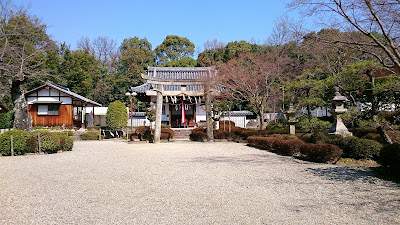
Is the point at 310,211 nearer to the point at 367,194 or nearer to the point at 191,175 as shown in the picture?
the point at 367,194

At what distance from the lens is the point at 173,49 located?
151ft

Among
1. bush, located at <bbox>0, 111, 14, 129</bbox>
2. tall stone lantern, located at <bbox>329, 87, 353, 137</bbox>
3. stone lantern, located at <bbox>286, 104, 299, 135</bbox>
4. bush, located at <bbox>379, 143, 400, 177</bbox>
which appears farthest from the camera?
bush, located at <bbox>0, 111, 14, 129</bbox>

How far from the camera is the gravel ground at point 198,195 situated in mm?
4410

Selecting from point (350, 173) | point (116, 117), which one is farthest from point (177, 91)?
point (350, 173)

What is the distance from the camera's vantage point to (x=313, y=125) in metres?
14.5

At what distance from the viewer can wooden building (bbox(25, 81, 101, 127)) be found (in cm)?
2916

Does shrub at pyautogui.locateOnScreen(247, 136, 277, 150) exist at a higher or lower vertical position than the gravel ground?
higher

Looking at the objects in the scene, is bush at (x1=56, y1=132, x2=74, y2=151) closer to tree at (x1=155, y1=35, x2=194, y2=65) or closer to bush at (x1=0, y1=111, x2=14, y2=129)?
bush at (x1=0, y1=111, x2=14, y2=129)

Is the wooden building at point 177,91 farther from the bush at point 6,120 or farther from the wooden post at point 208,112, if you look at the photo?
the bush at point 6,120

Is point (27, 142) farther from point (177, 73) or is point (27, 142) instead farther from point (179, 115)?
point (179, 115)

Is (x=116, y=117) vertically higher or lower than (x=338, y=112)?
higher

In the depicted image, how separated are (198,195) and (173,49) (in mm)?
41813

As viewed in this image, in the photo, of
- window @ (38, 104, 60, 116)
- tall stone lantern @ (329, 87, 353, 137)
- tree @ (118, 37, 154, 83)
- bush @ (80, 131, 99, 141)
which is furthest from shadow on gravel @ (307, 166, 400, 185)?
tree @ (118, 37, 154, 83)

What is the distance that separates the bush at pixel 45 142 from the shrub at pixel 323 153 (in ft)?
31.2
